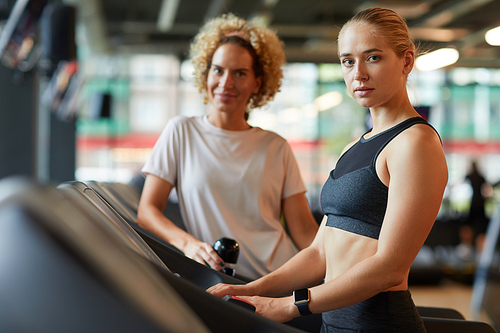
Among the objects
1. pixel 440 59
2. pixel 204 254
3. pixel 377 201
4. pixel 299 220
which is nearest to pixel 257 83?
pixel 299 220

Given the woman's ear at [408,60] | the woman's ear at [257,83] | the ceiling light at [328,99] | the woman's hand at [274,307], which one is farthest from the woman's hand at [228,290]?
the ceiling light at [328,99]

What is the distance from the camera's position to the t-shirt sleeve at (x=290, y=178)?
198 centimetres

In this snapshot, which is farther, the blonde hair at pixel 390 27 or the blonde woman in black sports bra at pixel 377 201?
the blonde hair at pixel 390 27

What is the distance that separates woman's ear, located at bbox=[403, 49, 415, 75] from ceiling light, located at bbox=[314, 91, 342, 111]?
10214mm

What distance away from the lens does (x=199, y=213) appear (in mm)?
1851

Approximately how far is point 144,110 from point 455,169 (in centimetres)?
719

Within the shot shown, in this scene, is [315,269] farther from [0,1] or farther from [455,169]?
[455,169]

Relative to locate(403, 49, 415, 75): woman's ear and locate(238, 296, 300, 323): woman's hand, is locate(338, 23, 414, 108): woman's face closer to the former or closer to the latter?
locate(403, 49, 415, 75): woman's ear

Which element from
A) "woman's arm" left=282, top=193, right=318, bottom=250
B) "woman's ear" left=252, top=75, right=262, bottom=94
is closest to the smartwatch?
"woman's arm" left=282, top=193, right=318, bottom=250

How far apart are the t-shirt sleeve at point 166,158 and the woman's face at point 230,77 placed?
0.21 meters

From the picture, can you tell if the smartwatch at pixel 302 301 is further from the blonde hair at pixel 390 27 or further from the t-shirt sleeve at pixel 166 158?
the t-shirt sleeve at pixel 166 158

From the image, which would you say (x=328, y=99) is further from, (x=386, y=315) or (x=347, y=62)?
(x=386, y=315)

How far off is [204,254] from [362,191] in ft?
1.89

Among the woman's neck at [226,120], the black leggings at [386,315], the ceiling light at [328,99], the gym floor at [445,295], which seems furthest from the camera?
the ceiling light at [328,99]
